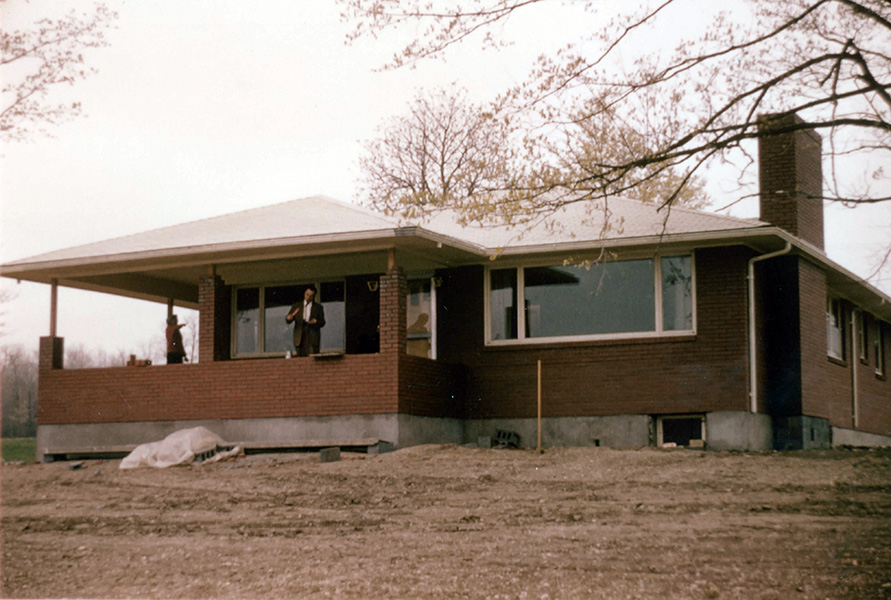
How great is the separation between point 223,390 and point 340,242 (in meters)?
3.17

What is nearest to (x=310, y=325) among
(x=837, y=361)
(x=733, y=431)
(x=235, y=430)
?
(x=235, y=430)

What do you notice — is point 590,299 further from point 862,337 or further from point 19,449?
point 19,449

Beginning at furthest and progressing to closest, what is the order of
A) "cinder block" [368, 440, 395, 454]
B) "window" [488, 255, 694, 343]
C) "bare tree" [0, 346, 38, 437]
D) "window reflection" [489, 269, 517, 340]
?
"bare tree" [0, 346, 38, 437] → "window reflection" [489, 269, 517, 340] → "window" [488, 255, 694, 343] → "cinder block" [368, 440, 395, 454]

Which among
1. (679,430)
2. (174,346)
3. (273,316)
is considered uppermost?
(273,316)

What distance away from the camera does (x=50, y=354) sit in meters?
18.3

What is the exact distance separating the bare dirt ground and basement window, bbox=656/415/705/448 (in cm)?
188

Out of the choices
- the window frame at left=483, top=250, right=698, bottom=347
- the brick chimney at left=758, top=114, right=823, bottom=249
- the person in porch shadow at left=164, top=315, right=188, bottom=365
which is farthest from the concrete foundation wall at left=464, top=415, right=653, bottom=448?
the person in porch shadow at left=164, top=315, right=188, bottom=365

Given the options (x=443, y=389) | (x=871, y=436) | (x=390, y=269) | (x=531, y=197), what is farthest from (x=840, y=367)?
(x=531, y=197)

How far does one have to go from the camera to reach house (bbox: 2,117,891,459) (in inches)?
625

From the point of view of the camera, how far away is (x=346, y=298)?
18.4 metres

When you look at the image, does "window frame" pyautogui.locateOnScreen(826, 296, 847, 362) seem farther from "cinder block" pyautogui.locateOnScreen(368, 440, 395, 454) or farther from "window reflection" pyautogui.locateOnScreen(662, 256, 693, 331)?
"cinder block" pyautogui.locateOnScreen(368, 440, 395, 454)

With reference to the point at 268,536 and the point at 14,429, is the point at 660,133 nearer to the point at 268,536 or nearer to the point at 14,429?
the point at 268,536

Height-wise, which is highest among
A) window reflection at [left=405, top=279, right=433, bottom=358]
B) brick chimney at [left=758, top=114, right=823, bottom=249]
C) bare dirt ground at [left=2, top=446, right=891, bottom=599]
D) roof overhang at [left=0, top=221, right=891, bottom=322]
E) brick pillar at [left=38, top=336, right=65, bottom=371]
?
brick chimney at [left=758, top=114, right=823, bottom=249]

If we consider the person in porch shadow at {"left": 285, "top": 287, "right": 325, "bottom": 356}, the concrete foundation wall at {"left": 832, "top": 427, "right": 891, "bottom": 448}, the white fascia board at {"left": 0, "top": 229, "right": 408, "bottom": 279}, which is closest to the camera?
the white fascia board at {"left": 0, "top": 229, "right": 408, "bottom": 279}
